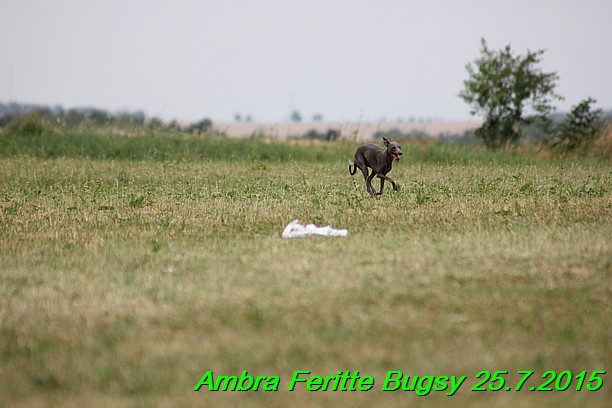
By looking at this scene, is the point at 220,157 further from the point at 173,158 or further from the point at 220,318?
the point at 220,318

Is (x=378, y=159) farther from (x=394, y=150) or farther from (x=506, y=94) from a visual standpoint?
(x=506, y=94)

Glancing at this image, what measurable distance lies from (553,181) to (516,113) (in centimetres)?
1354

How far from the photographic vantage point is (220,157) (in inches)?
829

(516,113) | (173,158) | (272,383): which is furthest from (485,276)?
(516,113)

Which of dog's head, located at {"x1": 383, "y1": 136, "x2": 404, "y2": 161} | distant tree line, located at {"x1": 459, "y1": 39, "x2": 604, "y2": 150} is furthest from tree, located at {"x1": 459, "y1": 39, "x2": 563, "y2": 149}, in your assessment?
dog's head, located at {"x1": 383, "y1": 136, "x2": 404, "y2": 161}

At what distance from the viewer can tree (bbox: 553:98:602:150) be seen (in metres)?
23.8

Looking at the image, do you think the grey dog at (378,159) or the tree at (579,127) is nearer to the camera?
the grey dog at (378,159)

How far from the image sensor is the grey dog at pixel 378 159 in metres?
11.8

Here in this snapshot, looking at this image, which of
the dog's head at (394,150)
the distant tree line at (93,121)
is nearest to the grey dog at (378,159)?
the dog's head at (394,150)

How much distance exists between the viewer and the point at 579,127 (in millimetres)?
24234

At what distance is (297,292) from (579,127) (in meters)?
20.6

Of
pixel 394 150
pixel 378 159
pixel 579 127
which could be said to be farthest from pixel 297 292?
pixel 579 127

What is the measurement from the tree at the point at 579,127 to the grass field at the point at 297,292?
1134 centimetres

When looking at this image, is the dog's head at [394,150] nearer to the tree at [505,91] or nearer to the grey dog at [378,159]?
the grey dog at [378,159]
